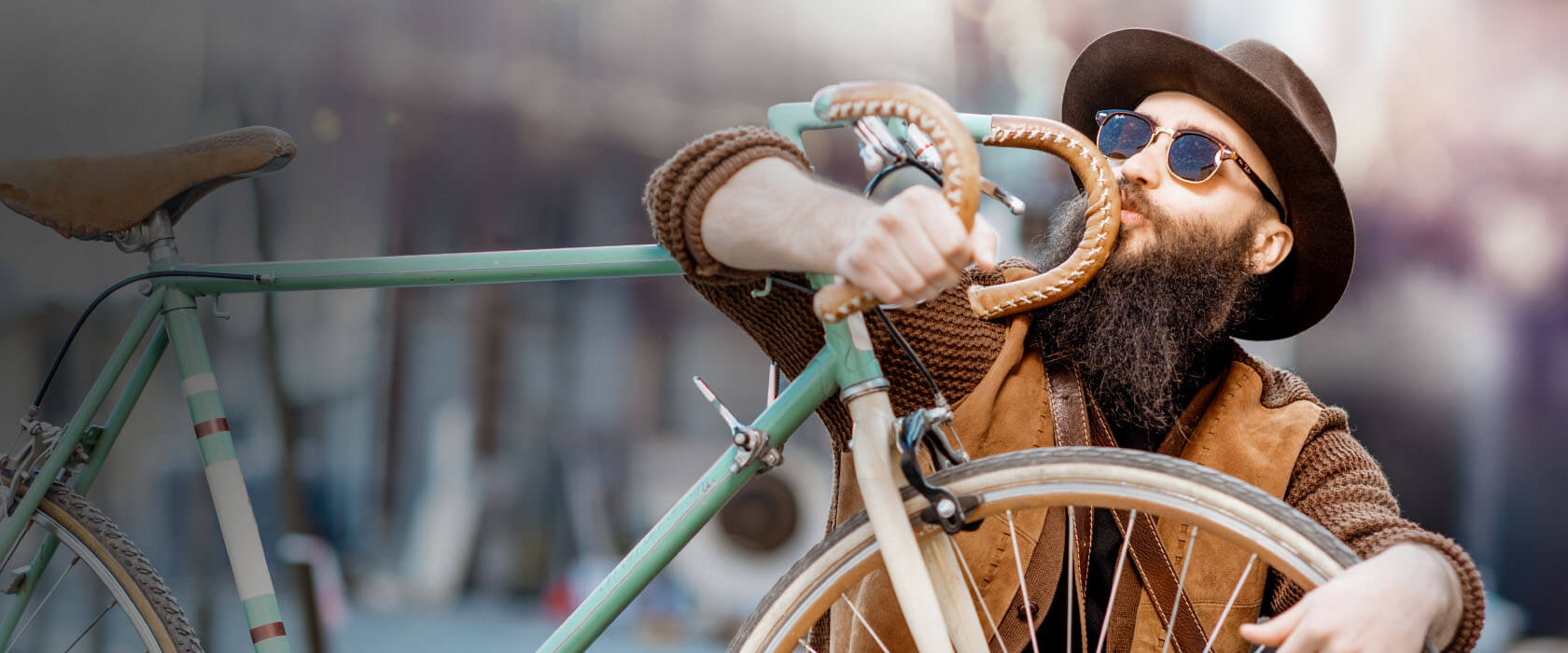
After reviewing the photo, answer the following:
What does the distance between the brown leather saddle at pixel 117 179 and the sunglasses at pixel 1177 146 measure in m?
0.88

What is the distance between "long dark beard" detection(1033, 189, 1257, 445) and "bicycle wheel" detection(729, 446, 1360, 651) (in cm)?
34

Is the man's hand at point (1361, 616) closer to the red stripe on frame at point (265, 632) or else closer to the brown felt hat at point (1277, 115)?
the brown felt hat at point (1277, 115)

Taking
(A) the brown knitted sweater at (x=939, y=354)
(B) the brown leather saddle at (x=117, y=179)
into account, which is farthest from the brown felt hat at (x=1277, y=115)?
(B) the brown leather saddle at (x=117, y=179)

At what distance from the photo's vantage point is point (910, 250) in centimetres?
55

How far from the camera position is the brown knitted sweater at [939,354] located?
73 cm

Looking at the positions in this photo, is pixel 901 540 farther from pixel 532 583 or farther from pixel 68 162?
pixel 532 583

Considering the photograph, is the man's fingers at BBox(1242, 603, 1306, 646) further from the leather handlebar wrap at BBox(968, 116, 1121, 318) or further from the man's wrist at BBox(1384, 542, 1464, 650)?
the leather handlebar wrap at BBox(968, 116, 1121, 318)

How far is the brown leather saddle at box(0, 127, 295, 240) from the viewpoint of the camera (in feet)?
3.32

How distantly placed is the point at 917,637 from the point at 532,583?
1.20 metres

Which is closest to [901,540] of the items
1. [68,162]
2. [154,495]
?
[68,162]

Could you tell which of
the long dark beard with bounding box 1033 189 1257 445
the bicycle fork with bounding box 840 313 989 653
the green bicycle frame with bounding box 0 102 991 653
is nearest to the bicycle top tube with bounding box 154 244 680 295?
the green bicycle frame with bounding box 0 102 991 653

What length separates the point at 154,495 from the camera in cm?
161

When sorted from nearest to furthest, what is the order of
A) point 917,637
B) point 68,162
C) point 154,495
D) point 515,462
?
point 917,637 → point 68,162 → point 154,495 → point 515,462

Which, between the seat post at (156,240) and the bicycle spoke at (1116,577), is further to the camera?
the seat post at (156,240)
